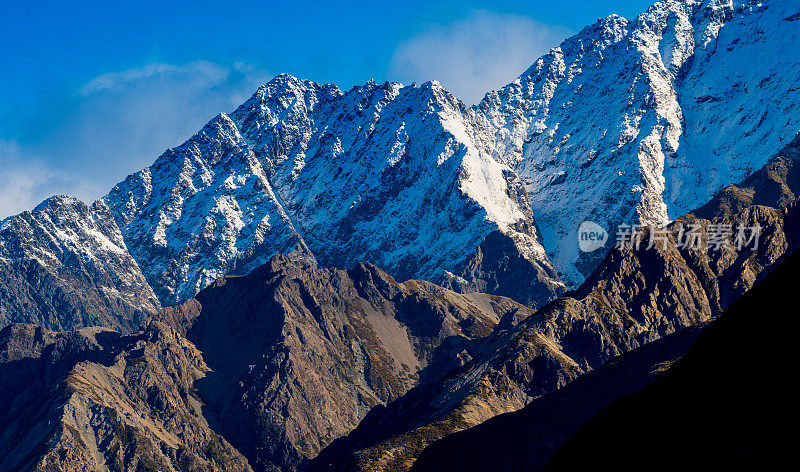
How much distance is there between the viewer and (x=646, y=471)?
64.9m

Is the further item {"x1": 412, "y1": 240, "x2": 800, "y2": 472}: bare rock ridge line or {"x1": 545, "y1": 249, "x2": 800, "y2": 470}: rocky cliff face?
{"x1": 412, "y1": 240, "x2": 800, "y2": 472}: bare rock ridge line

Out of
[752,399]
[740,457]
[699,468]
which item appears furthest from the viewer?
[752,399]

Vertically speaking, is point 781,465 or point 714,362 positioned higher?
point 714,362

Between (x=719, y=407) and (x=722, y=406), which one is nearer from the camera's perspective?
(x=722, y=406)

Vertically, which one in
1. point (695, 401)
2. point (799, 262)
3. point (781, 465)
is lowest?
point (781, 465)

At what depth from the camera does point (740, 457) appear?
174 feet

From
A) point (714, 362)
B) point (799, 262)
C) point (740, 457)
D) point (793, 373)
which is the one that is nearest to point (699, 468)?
point (740, 457)

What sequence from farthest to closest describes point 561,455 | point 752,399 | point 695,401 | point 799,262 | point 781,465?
1. point 561,455
2. point 799,262
3. point 695,401
4. point 752,399
5. point 781,465

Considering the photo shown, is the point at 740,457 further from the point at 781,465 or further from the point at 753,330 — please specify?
the point at 753,330

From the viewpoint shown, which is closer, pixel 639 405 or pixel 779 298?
pixel 779 298

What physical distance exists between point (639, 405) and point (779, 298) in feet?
50.3

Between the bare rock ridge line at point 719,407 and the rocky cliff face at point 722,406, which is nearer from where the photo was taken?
the rocky cliff face at point 722,406

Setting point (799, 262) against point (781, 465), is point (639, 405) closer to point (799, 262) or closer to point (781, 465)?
point (799, 262)

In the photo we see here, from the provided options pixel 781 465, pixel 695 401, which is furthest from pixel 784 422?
pixel 695 401
